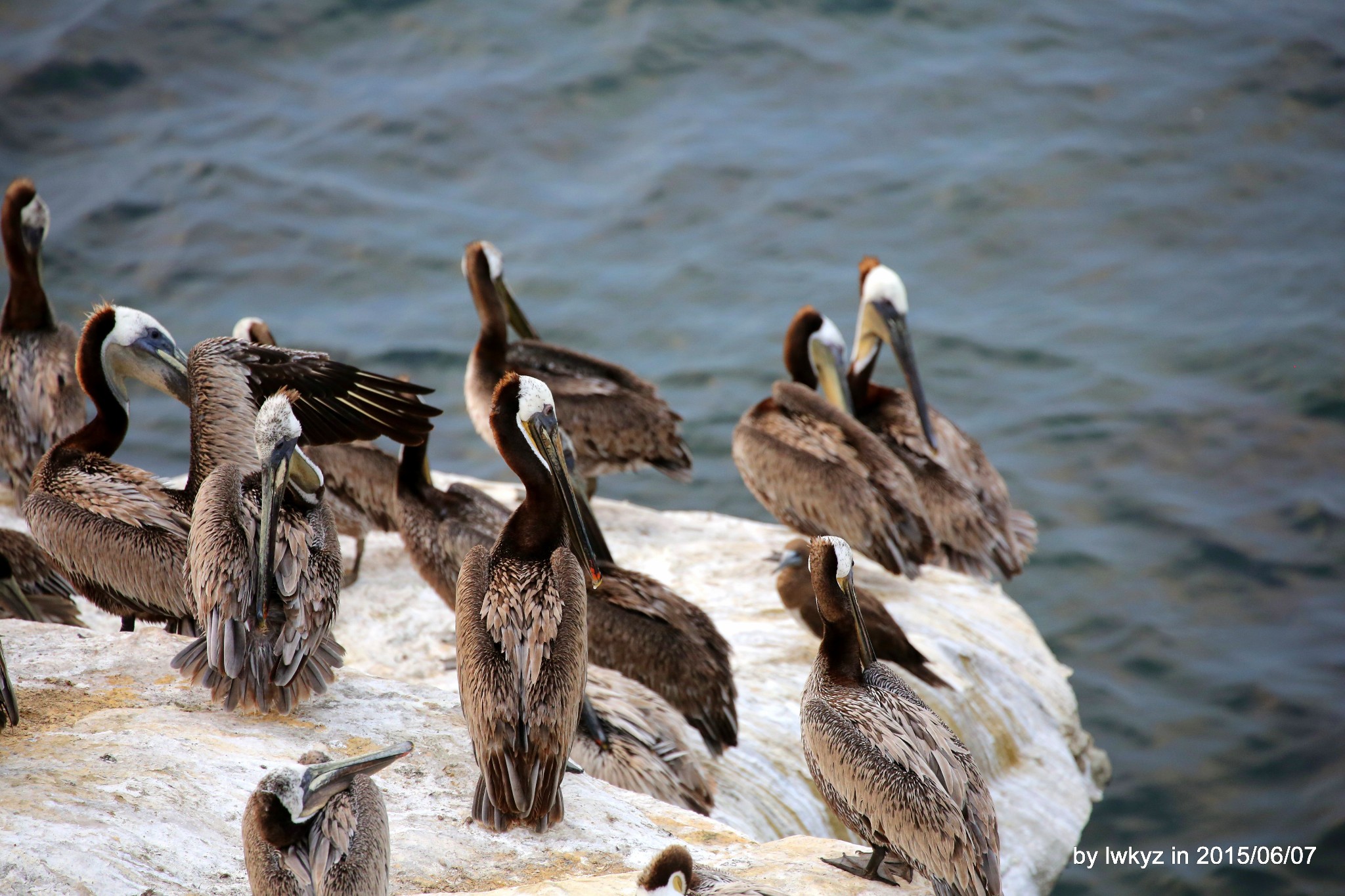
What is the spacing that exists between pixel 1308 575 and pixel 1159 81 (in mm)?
7905

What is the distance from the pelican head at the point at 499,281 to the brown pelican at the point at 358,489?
1500 millimetres

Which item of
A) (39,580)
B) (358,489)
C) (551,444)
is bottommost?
(39,580)

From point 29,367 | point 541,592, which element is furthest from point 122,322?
point 541,592

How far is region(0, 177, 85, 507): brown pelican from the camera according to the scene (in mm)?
6785

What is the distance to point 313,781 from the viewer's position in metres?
3.10

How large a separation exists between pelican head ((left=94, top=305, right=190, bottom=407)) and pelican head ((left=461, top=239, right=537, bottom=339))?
2.35 metres

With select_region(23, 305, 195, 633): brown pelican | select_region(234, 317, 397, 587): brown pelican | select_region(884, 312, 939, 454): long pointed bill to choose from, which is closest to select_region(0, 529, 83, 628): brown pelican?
select_region(23, 305, 195, 633): brown pelican

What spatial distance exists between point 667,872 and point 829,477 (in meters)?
3.95

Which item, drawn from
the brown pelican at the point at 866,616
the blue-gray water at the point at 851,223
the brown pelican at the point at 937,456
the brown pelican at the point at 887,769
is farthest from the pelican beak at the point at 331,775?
the blue-gray water at the point at 851,223

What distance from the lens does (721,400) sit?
11953mm

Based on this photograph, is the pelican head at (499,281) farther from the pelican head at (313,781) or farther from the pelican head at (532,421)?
the pelican head at (313,781)

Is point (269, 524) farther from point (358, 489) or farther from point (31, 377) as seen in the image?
point (31, 377)

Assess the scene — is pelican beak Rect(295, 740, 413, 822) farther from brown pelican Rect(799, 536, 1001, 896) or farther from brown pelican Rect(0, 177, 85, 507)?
brown pelican Rect(0, 177, 85, 507)

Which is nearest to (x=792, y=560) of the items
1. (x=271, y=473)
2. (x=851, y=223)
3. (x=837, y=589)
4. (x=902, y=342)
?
(x=837, y=589)
